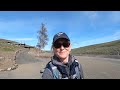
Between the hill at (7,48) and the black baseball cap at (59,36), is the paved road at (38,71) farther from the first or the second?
the black baseball cap at (59,36)

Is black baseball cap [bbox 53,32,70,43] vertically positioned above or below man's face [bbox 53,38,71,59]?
above

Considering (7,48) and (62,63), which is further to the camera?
(7,48)

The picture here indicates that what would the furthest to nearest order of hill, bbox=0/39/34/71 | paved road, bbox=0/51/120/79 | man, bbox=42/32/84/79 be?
paved road, bbox=0/51/120/79, hill, bbox=0/39/34/71, man, bbox=42/32/84/79

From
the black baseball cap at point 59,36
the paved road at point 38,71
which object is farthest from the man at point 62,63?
the paved road at point 38,71

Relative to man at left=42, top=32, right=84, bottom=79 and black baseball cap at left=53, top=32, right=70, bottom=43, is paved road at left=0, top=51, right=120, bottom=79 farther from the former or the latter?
black baseball cap at left=53, top=32, right=70, bottom=43

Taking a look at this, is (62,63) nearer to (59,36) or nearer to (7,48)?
(59,36)

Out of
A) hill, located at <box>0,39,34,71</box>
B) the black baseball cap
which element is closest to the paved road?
hill, located at <box>0,39,34,71</box>

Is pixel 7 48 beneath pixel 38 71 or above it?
above

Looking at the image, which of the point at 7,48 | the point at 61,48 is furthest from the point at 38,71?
the point at 61,48

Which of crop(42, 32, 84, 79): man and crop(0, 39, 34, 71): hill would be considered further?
crop(0, 39, 34, 71): hill

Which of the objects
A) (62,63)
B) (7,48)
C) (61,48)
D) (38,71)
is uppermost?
(7,48)

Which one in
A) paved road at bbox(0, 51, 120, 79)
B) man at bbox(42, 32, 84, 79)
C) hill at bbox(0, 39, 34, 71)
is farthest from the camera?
paved road at bbox(0, 51, 120, 79)

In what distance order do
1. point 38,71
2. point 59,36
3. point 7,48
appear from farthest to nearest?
point 38,71 < point 7,48 < point 59,36

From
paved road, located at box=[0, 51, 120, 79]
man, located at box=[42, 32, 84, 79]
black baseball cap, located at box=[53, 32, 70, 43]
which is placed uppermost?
black baseball cap, located at box=[53, 32, 70, 43]
